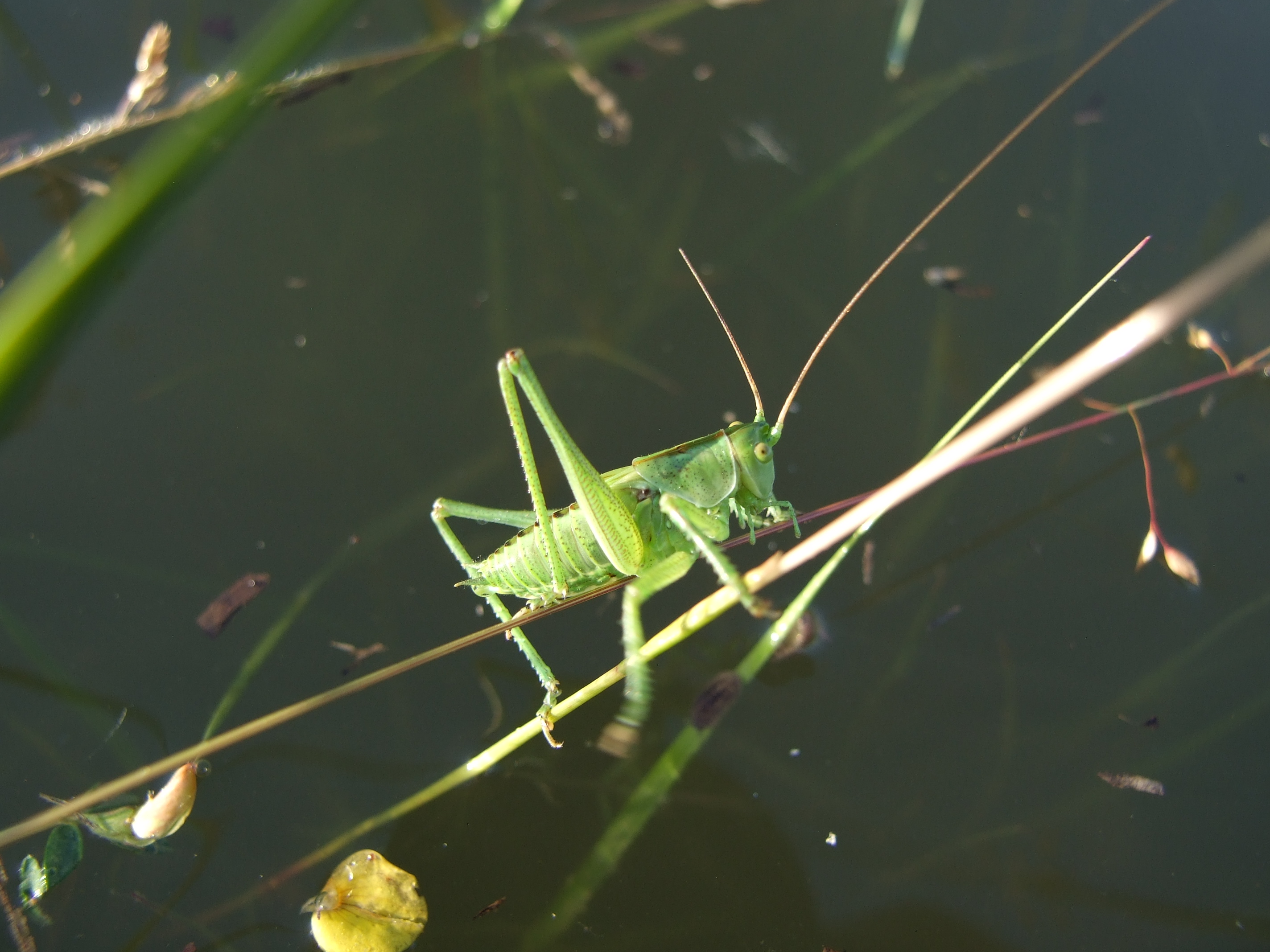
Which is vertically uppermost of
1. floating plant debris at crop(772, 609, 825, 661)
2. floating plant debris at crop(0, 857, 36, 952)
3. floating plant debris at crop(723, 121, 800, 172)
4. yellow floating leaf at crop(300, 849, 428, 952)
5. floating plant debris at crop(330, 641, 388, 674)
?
floating plant debris at crop(723, 121, 800, 172)

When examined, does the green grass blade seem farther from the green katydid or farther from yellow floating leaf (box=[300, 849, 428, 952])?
yellow floating leaf (box=[300, 849, 428, 952])

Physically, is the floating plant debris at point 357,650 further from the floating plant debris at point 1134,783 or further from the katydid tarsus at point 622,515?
the floating plant debris at point 1134,783

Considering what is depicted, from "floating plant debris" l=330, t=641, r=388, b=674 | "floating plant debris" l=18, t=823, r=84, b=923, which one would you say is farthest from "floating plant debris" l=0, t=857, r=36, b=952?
"floating plant debris" l=330, t=641, r=388, b=674

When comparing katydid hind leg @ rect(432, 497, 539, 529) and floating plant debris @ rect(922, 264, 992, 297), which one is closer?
katydid hind leg @ rect(432, 497, 539, 529)

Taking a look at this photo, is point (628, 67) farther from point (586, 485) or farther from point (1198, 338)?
point (1198, 338)

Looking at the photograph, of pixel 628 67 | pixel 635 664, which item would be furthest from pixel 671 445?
pixel 628 67

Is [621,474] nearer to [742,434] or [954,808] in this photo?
[742,434]
